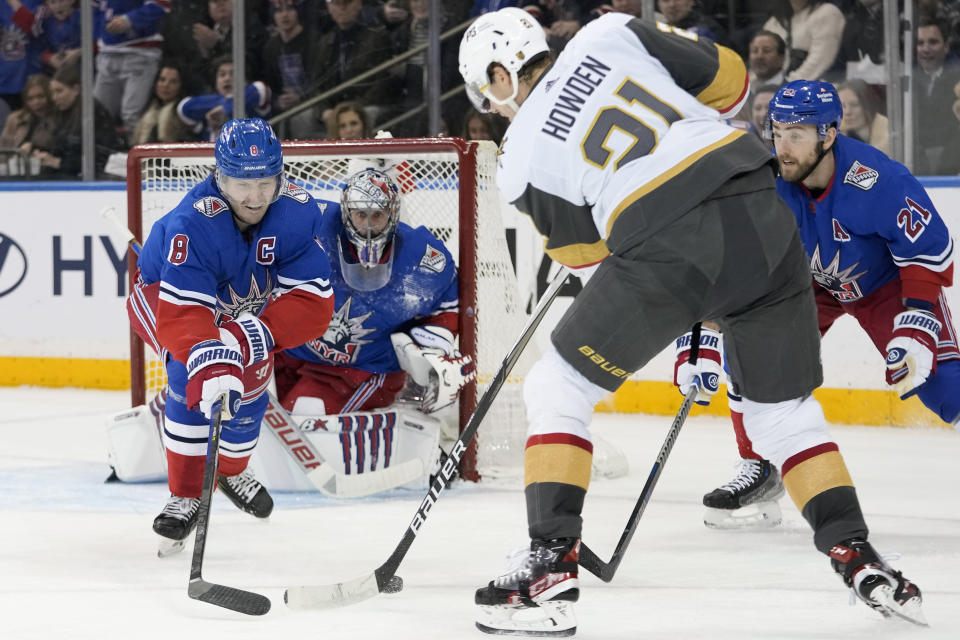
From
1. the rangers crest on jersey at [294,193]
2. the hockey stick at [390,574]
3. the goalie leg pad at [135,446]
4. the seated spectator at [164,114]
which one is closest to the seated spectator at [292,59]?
the seated spectator at [164,114]

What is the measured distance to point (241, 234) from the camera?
2.94 metres

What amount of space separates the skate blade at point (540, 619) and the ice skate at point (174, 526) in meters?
0.92

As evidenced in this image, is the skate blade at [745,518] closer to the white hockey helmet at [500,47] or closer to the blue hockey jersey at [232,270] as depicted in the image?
the blue hockey jersey at [232,270]

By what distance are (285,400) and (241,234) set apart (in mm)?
928

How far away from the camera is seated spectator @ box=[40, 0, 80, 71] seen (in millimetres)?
5828

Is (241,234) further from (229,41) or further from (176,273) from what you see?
(229,41)

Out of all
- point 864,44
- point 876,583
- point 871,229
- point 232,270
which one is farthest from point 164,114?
point 876,583

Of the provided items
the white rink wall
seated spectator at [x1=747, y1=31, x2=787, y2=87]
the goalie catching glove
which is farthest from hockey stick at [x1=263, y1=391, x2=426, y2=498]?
the white rink wall

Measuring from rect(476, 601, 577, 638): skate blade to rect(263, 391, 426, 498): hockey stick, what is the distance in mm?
1295

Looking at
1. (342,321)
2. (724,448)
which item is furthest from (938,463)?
(342,321)

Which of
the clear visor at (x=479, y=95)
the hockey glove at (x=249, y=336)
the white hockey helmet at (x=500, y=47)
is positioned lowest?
the hockey glove at (x=249, y=336)

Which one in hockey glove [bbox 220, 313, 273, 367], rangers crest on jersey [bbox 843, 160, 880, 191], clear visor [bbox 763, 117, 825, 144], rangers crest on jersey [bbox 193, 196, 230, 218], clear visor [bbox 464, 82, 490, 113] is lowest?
hockey glove [bbox 220, 313, 273, 367]

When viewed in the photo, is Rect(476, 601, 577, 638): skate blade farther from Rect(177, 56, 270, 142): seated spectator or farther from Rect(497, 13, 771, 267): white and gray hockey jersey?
Rect(177, 56, 270, 142): seated spectator

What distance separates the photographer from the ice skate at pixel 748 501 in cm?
308
